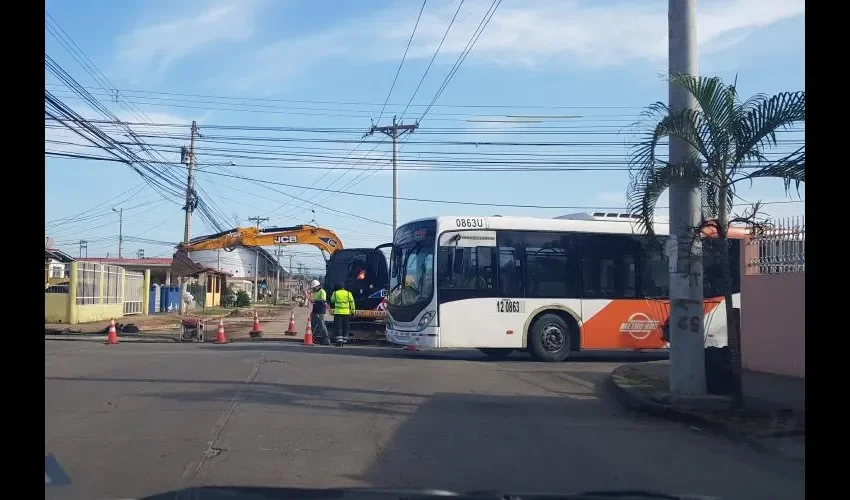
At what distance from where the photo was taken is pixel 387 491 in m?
5.28

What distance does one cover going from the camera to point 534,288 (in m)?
18.8

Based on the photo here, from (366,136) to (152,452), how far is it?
31.1 m

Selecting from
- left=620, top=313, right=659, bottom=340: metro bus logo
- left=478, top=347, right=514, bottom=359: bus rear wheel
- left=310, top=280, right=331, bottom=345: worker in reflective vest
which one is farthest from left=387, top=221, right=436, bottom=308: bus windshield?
left=620, top=313, right=659, bottom=340: metro bus logo

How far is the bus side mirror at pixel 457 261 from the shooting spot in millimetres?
18422

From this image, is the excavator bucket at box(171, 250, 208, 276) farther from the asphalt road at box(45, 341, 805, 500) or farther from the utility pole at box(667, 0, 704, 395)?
the utility pole at box(667, 0, 704, 395)

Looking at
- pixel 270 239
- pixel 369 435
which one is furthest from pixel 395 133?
pixel 369 435

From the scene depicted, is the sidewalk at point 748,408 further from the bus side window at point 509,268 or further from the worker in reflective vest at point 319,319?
the worker in reflective vest at point 319,319

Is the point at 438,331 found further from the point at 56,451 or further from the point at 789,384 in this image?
the point at 56,451

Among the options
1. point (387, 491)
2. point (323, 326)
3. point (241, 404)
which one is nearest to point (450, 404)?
point (241, 404)

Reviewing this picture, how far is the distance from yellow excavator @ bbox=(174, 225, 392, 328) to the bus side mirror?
11.7ft

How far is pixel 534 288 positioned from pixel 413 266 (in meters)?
2.70

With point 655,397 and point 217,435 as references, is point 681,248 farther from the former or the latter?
point 217,435

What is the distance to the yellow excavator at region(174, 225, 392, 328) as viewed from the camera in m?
24.4
